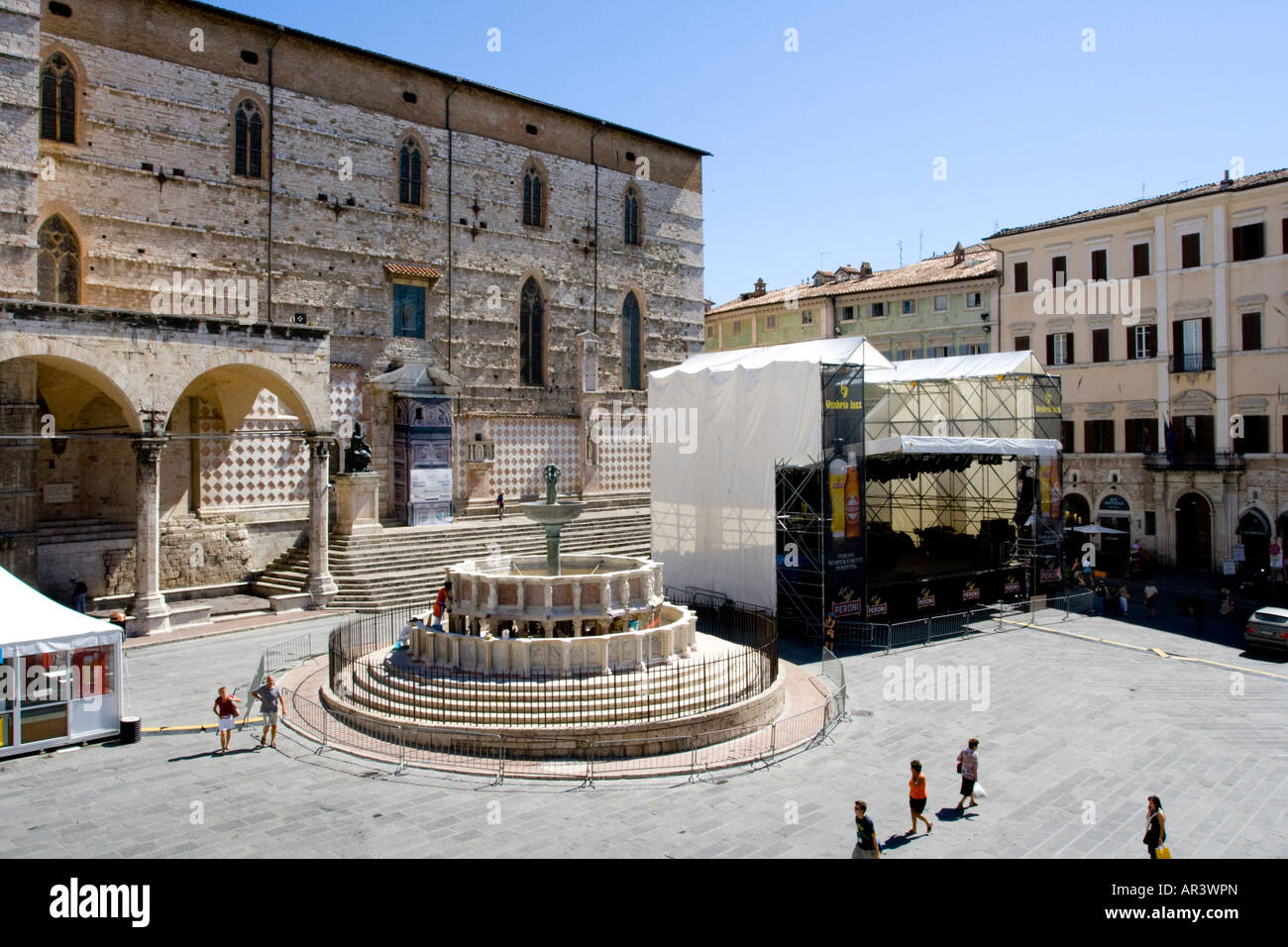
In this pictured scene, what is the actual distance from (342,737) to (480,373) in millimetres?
21809

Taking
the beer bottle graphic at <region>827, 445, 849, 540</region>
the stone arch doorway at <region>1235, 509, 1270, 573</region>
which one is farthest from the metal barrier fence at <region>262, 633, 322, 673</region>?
the stone arch doorway at <region>1235, 509, 1270, 573</region>

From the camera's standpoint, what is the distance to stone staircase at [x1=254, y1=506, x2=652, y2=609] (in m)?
24.9

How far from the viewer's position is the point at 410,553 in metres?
26.8

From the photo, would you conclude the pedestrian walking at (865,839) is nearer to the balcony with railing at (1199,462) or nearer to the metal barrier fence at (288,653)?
the metal barrier fence at (288,653)

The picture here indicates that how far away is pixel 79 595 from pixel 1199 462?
114ft

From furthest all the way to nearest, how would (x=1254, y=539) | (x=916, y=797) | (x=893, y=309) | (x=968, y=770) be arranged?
(x=893, y=309)
(x=1254, y=539)
(x=968, y=770)
(x=916, y=797)

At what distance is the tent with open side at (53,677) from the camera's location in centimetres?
1277

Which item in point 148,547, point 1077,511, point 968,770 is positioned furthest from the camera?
point 1077,511

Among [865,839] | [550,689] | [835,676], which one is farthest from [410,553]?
[865,839]

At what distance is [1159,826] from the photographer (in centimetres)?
954

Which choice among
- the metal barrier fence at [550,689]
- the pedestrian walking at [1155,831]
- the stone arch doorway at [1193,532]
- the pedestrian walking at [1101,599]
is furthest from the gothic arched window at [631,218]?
the pedestrian walking at [1155,831]

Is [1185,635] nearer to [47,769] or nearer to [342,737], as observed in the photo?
[342,737]

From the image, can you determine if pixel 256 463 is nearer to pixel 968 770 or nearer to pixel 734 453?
pixel 734 453
